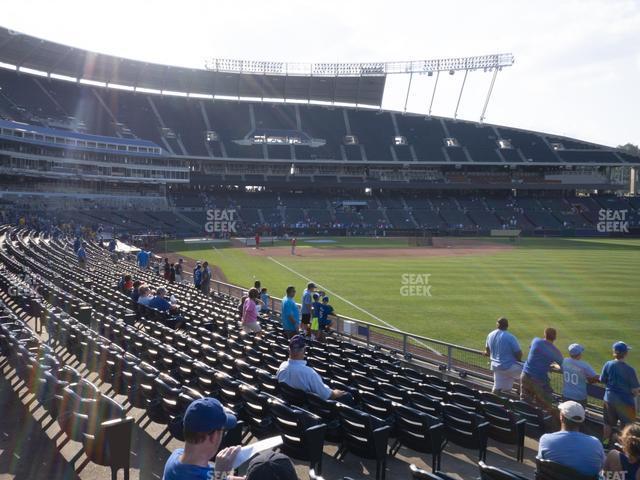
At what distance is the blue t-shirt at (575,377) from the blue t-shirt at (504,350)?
105cm

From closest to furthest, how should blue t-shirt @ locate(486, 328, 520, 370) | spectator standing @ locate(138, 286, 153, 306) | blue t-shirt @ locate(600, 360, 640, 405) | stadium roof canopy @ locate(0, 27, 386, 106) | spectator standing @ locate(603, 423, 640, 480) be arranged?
spectator standing @ locate(603, 423, 640, 480) → blue t-shirt @ locate(600, 360, 640, 405) → blue t-shirt @ locate(486, 328, 520, 370) → spectator standing @ locate(138, 286, 153, 306) → stadium roof canopy @ locate(0, 27, 386, 106)

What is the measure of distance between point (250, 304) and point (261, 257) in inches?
1171

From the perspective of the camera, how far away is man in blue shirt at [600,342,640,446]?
24.0 feet

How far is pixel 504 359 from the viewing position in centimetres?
911

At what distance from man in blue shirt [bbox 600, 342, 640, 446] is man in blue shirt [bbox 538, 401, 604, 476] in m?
3.24

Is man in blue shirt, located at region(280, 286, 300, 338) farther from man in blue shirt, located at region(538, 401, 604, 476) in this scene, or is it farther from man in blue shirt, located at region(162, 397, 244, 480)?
man in blue shirt, located at region(162, 397, 244, 480)

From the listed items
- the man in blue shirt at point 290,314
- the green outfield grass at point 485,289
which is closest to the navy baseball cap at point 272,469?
the man in blue shirt at point 290,314

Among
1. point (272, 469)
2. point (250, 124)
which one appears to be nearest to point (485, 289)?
point (272, 469)

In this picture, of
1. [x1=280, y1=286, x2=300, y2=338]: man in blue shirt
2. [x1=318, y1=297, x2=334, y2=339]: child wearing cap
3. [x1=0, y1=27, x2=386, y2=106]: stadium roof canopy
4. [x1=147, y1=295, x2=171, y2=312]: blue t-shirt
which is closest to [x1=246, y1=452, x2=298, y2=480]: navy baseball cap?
[x1=280, y1=286, x2=300, y2=338]: man in blue shirt

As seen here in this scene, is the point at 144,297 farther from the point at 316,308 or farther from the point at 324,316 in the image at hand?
the point at 324,316

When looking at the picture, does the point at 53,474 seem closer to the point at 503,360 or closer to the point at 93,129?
the point at 503,360

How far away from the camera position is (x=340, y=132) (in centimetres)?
8225

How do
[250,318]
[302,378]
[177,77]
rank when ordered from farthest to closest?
[177,77], [250,318], [302,378]

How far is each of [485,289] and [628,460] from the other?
22228 millimetres
